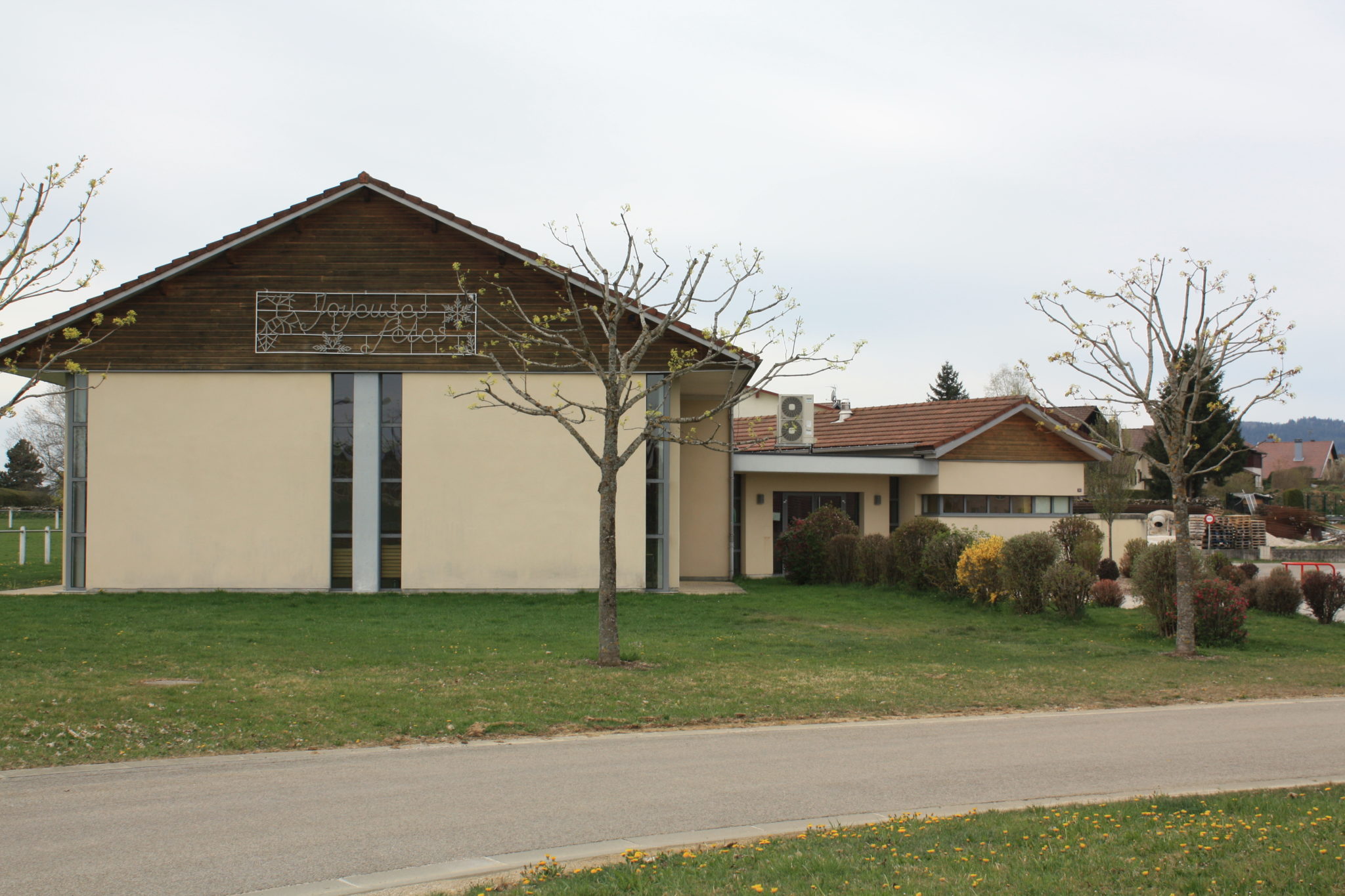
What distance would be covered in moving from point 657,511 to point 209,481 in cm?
888

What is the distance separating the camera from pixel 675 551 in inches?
909

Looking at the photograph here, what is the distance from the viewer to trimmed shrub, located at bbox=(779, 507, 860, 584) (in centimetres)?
2652

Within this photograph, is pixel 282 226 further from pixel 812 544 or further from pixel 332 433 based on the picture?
pixel 812 544

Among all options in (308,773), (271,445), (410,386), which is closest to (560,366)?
(410,386)

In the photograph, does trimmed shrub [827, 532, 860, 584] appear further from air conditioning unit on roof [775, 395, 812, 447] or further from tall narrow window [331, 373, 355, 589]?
tall narrow window [331, 373, 355, 589]

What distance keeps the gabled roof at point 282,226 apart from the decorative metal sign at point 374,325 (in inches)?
52.7

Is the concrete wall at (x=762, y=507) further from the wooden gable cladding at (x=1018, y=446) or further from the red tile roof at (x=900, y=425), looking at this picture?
the wooden gable cladding at (x=1018, y=446)

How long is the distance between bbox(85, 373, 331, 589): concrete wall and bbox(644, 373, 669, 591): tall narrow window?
20.7ft

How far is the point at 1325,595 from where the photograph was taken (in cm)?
2109

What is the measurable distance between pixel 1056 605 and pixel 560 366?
10.4 meters

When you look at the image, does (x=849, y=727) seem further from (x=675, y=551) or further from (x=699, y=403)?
(x=699, y=403)

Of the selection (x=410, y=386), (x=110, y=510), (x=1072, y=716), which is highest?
(x=410, y=386)

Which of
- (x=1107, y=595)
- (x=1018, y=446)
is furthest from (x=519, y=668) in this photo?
(x=1018, y=446)

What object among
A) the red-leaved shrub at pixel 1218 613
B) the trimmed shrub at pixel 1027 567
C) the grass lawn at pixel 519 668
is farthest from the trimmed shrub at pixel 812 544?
the red-leaved shrub at pixel 1218 613
